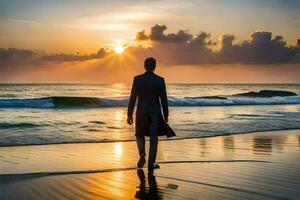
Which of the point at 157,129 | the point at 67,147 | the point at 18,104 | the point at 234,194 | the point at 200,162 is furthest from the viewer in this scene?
the point at 18,104

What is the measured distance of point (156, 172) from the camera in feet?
26.6

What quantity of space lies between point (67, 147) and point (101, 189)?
5.97m

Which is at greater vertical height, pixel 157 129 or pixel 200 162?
pixel 157 129

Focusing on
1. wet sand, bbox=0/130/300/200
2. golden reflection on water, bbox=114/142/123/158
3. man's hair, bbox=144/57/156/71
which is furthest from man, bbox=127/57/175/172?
golden reflection on water, bbox=114/142/123/158

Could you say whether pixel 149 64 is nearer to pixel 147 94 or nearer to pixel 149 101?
pixel 147 94

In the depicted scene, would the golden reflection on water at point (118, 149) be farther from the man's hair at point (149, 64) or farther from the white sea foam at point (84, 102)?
the white sea foam at point (84, 102)

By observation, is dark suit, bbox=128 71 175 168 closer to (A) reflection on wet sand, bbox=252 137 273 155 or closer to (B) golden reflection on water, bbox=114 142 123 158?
(B) golden reflection on water, bbox=114 142 123 158

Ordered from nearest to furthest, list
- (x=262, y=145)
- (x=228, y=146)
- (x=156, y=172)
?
(x=156, y=172)
(x=228, y=146)
(x=262, y=145)

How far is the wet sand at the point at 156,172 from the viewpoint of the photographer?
6.36m

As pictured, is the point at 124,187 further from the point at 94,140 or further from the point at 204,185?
the point at 94,140

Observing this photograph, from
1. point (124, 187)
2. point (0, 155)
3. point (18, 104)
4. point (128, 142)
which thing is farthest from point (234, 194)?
point (18, 104)

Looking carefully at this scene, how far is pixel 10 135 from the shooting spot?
15.3 meters

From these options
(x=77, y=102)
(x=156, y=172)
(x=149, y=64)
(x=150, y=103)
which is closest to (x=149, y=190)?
(x=156, y=172)

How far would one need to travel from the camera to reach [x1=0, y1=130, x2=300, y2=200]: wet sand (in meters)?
6.36
